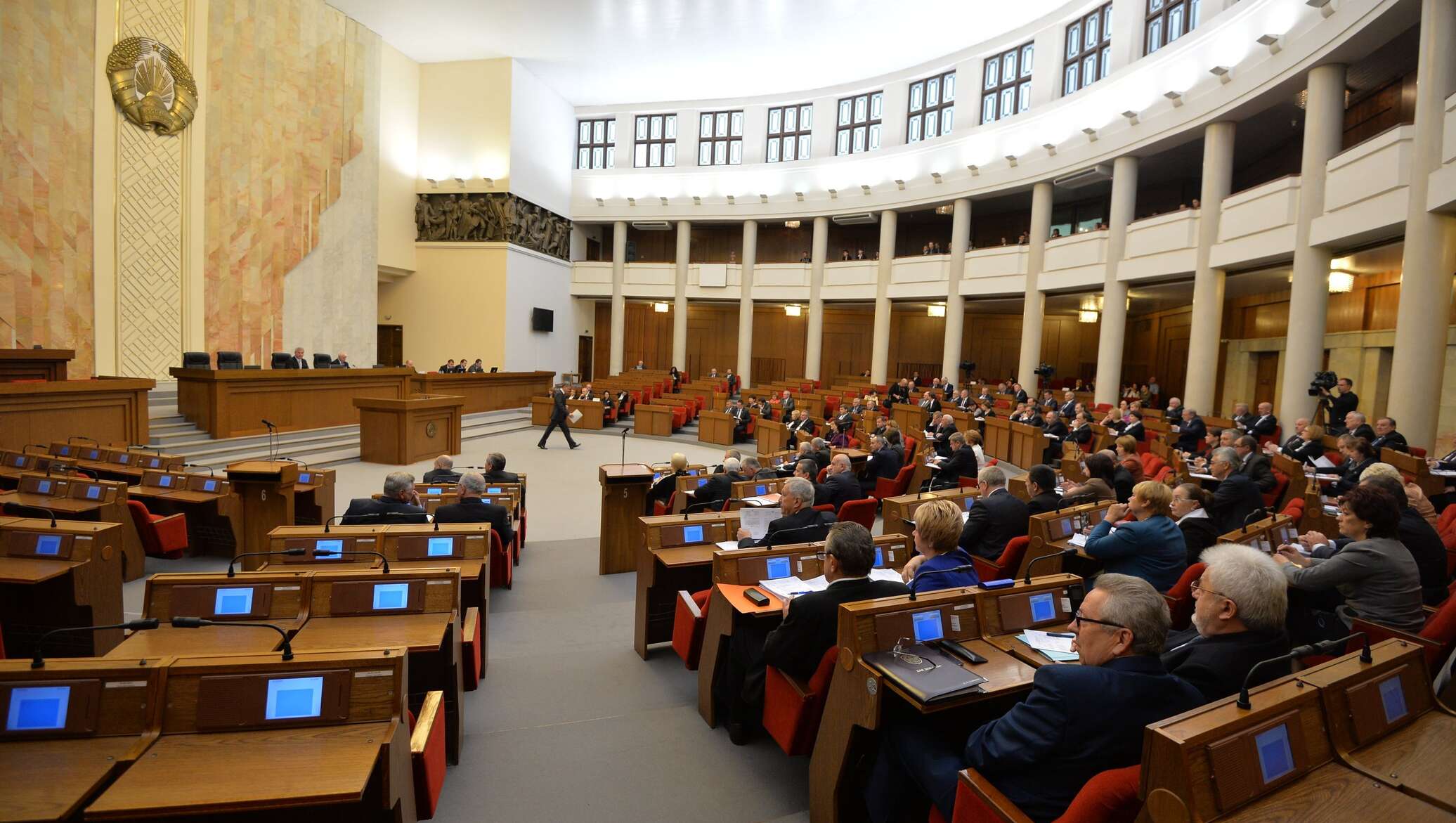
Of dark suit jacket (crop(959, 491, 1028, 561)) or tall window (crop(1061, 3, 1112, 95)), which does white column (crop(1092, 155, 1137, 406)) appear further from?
dark suit jacket (crop(959, 491, 1028, 561))

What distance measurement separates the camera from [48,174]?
11.3m

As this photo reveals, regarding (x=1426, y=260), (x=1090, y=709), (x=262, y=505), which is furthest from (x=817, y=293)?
(x=1090, y=709)

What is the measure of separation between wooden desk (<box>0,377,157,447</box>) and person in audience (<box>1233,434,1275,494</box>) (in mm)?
12104

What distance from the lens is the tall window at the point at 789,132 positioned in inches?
872

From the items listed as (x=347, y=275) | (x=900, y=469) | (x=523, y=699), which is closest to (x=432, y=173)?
(x=347, y=275)

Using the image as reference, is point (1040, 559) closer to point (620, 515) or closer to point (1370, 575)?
point (1370, 575)

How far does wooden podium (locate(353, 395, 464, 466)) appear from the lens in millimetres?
10805

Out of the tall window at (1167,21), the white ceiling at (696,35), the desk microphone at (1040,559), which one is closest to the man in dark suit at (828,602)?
the desk microphone at (1040,559)

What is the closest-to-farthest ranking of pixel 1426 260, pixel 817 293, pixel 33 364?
pixel 1426 260, pixel 33 364, pixel 817 293

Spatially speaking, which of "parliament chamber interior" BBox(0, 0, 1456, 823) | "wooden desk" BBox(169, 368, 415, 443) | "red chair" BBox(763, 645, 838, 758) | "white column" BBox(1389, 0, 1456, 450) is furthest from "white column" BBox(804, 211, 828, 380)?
"red chair" BBox(763, 645, 838, 758)

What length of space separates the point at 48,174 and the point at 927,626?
592 inches

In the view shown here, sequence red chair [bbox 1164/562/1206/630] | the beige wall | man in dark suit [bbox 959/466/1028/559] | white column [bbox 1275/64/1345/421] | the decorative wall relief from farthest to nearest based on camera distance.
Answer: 1. the beige wall
2. the decorative wall relief
3. white column [bbox 1275/64/1345/421]
4. man in dark suit [bbox 959/466/1028/559]
5. red chair [bbox 1164/562/1206/630]

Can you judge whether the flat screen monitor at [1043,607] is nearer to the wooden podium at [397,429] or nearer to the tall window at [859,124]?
the wooden podium at [397,429]

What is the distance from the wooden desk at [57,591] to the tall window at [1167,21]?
1604cm
